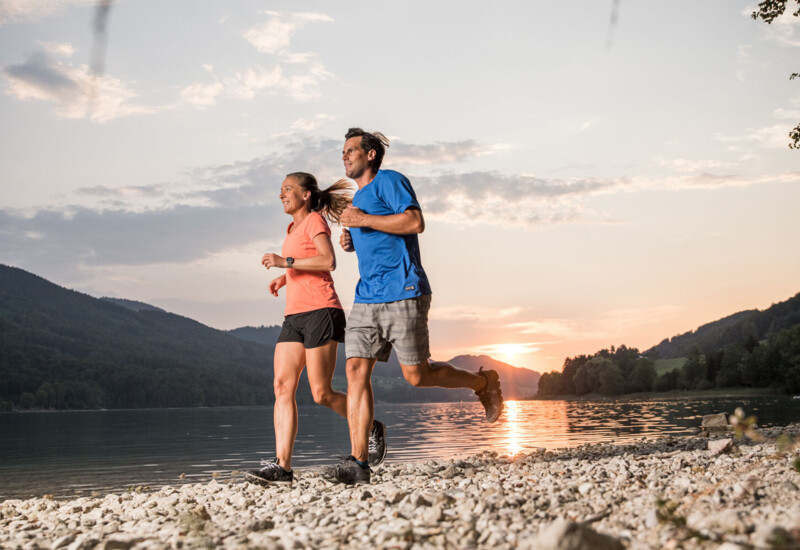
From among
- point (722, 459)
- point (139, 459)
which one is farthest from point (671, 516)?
point (139, 459)

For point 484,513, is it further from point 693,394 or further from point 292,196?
point 693,394

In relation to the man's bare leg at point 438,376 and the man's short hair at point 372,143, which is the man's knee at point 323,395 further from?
the man's short hair at point 372,143

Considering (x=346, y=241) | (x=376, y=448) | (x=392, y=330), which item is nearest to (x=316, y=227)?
(x=346, y=241)

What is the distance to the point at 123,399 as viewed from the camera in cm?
16838

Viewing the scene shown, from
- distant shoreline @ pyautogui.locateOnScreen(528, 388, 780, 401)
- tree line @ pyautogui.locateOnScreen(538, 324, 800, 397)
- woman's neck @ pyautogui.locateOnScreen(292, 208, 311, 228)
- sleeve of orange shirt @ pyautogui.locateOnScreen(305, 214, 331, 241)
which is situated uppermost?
woman's neck @ pyautogui.locateOnScreen(292, 208, 311, 228)

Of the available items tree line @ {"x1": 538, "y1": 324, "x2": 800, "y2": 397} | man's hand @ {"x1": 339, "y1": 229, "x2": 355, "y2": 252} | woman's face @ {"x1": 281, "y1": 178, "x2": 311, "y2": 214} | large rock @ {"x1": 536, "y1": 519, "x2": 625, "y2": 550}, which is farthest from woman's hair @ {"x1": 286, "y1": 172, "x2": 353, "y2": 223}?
tree line @ {"x1": 538, "y1": 324, "x2": 800, "y2": 397}

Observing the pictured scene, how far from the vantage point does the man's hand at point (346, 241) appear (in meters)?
6.40

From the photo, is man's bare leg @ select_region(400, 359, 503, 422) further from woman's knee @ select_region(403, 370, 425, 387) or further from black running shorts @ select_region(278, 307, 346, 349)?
black running shorts @ select_region(278, 307, 346, 349)

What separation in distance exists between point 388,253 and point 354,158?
102 centimetres

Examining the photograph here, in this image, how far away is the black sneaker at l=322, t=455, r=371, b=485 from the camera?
6.24 meters

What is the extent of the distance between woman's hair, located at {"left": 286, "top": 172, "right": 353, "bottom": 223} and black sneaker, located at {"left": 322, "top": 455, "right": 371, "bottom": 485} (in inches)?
103

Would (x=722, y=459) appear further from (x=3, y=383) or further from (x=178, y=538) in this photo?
(x=3, y=383)

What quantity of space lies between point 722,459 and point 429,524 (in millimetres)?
4286

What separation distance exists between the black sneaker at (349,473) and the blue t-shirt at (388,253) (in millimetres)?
1500
